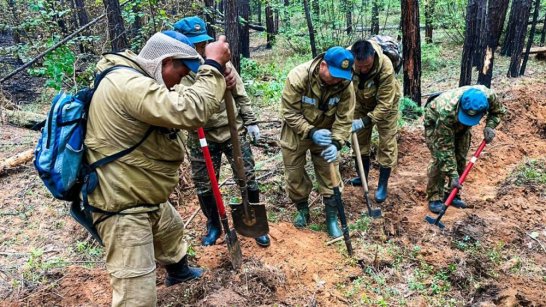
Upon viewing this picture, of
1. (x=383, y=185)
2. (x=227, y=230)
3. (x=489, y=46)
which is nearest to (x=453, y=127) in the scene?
(x=383, y=185)

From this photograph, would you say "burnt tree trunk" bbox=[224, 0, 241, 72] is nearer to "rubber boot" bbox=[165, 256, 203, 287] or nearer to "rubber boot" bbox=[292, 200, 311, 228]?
"rubber boot" bbox=[292, 200, 311, 228]

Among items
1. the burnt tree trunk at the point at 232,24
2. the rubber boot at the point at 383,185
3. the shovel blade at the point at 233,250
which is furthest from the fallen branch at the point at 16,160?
the rubber boot at the point at 383,185

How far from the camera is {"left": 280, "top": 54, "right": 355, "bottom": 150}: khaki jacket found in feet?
13.8

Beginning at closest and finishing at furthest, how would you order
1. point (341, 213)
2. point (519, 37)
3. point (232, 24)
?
1. point (341, 213)
2. point (232, 24)
3. point (519, 37)

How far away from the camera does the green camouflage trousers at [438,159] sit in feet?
16.7

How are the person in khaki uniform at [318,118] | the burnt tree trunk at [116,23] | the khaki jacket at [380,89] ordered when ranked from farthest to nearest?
the burnt tree trunk at [116,23] < the khaki jacket at [380,89] < the person in khaki uniform at [318,118]

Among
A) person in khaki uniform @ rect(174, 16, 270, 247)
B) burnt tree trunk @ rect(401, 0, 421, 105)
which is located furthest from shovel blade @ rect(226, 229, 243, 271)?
burnt tree trunk @ rect(401, 0, 421, 105)

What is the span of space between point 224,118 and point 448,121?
2.62 meters

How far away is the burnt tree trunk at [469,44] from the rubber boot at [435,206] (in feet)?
15.9

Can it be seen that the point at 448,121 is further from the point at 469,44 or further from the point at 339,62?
the point at 469,44

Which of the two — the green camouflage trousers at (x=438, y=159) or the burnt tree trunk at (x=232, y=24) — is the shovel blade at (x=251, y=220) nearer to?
the green camouflage trousers at (x=438, y=159)

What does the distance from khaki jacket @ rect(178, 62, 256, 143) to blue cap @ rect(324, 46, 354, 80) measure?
893 millimetres

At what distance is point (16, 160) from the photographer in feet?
20.4

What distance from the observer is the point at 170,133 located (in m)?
2.65
